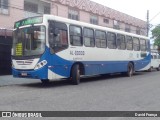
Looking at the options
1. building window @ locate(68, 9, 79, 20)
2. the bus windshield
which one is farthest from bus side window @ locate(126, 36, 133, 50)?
the bus windshield

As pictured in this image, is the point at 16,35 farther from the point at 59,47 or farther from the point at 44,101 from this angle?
the point at 44,101

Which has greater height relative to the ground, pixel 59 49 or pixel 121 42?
pixel 121 42

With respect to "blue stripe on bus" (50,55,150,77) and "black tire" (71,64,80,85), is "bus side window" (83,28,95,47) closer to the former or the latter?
"blue stripe on bus" (50,55,150,77)

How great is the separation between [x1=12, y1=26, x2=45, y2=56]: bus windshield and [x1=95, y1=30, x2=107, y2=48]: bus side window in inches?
186

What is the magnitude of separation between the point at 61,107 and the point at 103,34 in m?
9.98

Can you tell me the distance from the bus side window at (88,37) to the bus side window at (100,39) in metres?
0.49

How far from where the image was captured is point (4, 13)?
69.8 ft

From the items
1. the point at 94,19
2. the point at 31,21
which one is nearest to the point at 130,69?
the point at 31,21

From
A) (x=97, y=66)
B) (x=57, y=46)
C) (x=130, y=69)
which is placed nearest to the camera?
(x=57, y=46)

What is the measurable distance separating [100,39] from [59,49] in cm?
431

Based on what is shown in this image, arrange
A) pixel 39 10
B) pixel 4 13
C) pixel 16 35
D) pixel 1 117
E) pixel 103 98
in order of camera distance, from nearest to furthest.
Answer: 1. pixel 1 117
2. pixel 103 98
3. pixel 16 35
4. pixel 4 13
5. pixel 39 10

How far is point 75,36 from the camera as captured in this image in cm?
1502

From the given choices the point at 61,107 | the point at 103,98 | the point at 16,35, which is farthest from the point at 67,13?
the point at 61,107

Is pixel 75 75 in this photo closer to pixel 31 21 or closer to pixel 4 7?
pixel 31 21
